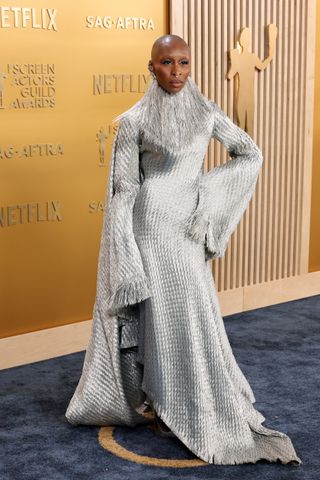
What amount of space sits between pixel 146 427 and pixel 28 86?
1742 millimetres

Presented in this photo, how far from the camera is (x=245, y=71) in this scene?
18.0 ft

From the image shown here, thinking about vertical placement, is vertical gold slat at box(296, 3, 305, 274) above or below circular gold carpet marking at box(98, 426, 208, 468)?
above

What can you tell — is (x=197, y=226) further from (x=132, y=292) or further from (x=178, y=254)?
(x=132, y=292)

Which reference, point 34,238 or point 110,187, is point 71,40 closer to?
point 34,238

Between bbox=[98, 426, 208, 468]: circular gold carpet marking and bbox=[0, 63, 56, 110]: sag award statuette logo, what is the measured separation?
1678mm

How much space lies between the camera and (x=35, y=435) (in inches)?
148

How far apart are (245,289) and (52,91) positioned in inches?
72.0

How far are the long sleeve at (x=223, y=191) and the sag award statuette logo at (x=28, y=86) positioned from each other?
124 centimetres

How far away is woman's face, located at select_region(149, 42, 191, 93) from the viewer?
3.49 metres

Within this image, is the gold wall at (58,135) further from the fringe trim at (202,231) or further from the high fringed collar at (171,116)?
the fringe trim at (202,231)

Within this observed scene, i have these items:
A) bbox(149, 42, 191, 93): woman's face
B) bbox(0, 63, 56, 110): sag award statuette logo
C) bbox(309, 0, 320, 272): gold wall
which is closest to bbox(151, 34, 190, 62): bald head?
bbox(149, 42, 191, 93): woman's face

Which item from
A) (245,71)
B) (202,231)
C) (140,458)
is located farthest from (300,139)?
(140,458)

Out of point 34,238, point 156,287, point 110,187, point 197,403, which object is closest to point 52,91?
point 34,238

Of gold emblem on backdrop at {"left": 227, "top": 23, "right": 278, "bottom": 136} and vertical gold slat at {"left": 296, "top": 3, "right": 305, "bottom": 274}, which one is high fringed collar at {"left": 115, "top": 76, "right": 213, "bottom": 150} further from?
vertical gold slat at {"left": 296, "top": 3, "right": 305, "bottom": 274}
